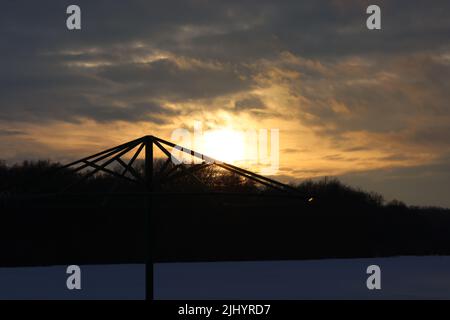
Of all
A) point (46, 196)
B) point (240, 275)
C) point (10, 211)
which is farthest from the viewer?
point (10, 211)

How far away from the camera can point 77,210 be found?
54.4 m

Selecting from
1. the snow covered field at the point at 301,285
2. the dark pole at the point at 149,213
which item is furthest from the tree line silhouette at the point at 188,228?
the dark pole at the point at 149,213

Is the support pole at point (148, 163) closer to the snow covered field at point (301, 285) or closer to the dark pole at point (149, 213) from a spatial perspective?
the dark pole at point (149, 213)

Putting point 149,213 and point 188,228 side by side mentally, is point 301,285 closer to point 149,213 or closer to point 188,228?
point 149,213

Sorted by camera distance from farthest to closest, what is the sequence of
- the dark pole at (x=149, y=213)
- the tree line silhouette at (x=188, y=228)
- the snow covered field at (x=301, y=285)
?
1. the tree line silhouette at (x=188, y=228)
2. the snow covered field at (x=301, y=285)
3. the dark pole at (x=149, y=213)

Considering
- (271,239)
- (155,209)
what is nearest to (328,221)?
(271,239)

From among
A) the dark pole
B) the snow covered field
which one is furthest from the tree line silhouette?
the dark pole

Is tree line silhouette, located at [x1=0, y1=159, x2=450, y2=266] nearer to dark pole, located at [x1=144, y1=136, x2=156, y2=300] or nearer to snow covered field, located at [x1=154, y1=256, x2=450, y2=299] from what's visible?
snow covered field, located at [x1=154, y1=256, x2=450, y2=299]

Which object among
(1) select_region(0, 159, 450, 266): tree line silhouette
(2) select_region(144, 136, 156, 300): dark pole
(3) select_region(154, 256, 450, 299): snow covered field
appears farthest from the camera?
(1) select_region(0, 159, 450, 266): tree line silhouette

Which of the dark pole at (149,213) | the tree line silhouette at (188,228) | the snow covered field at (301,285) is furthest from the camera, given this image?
the tree line silhouette at (188,228)

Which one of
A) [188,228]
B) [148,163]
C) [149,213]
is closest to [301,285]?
[149,213]

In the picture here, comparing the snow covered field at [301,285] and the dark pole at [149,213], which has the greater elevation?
the dark pole at [149,213]

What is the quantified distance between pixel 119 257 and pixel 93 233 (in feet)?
8.57
